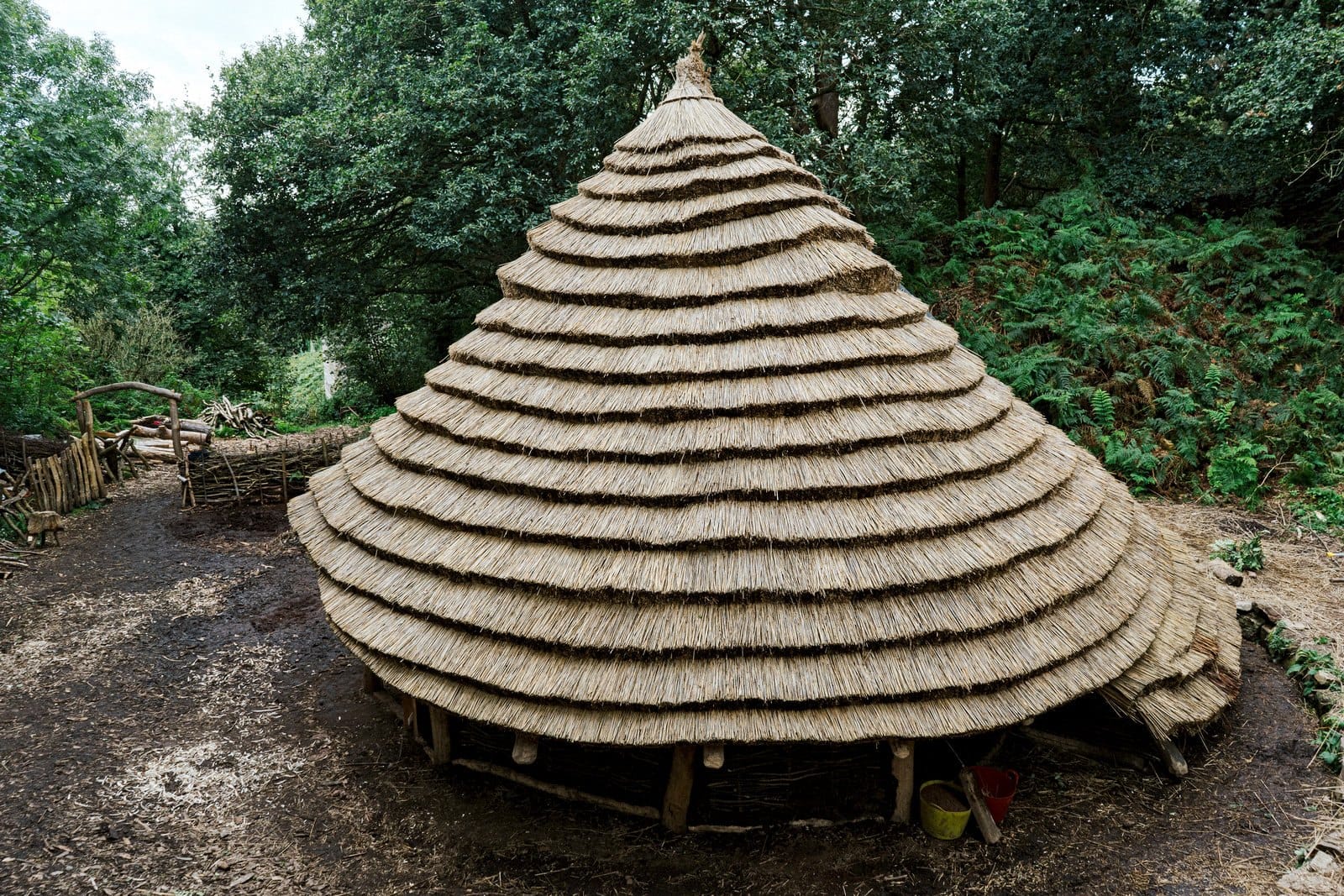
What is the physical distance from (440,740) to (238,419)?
16.9 metres

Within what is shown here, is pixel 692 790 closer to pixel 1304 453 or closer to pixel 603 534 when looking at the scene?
pixel 603 534

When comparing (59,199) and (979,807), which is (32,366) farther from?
(979,807)

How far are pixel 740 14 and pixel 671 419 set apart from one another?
34.1 feet

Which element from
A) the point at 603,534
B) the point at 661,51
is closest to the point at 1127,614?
the point at 603,534

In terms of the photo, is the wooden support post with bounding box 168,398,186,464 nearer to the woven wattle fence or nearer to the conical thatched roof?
the woven wattle fence

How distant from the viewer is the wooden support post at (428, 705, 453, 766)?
6.63 m

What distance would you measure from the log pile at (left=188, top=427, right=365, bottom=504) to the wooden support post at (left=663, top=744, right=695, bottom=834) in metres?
11.0

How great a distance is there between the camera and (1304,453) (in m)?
11.8

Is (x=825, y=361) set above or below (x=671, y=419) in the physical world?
above

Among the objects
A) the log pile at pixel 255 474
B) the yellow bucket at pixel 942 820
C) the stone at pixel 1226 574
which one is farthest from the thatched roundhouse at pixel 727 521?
the log pile at pixel 255 474

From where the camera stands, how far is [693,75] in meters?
7.84

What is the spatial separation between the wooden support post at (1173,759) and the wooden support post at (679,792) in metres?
3.79

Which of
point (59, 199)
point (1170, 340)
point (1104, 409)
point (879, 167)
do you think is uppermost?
point (879, 167)

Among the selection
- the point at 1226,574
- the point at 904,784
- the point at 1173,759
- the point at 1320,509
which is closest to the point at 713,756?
the point at 904,784
